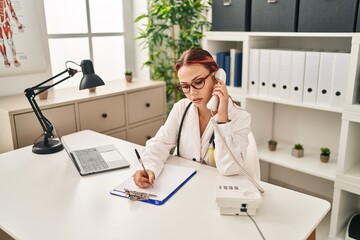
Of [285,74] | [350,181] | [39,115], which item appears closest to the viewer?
[39,115]

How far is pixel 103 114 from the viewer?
2570 millimetres

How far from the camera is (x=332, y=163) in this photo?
243 centimetres

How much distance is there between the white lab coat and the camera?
1519 millimetres

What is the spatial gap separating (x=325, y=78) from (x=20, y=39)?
83.5 inches

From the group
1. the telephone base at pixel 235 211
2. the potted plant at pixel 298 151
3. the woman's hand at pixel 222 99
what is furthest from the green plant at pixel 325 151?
the telephone base at pixel 235 211

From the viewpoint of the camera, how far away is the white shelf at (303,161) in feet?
7.56

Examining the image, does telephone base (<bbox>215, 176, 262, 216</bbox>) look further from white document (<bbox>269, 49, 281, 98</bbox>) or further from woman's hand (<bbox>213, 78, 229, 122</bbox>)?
white document (<bbox>269, 49, 281, 98</bbox>)

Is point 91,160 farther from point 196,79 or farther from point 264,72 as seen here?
point 264,72

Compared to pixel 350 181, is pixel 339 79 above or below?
above

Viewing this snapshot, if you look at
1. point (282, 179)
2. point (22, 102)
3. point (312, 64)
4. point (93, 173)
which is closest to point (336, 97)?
point (312, 64)

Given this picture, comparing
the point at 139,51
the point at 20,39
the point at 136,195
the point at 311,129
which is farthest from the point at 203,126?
the point at 139,51

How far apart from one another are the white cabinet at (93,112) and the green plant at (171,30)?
0.30 meters

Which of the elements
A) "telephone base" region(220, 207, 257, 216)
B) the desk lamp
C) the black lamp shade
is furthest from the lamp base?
"telephone base" region(220, 207, 257, 216)

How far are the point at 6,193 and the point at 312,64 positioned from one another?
74.4 inches
